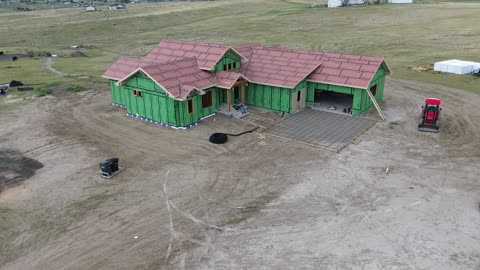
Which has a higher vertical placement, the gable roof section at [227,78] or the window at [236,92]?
the gable roof section at [227,78]

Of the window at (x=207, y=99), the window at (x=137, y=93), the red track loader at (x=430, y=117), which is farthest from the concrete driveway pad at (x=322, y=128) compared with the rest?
the window at (x=137, y=93)

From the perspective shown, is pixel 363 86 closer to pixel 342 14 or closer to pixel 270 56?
pixel 270 56

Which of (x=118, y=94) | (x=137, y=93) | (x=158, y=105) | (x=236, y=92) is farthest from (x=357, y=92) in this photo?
(x=118, y=94)

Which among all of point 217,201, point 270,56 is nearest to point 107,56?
point 270,56

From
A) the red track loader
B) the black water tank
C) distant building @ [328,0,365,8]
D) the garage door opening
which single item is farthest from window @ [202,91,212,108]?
distant building @ [328,0,365,8]

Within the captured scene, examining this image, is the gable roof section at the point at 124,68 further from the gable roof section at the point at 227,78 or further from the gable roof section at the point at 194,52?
the gable roof section at the point at 227,78
